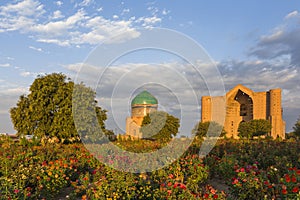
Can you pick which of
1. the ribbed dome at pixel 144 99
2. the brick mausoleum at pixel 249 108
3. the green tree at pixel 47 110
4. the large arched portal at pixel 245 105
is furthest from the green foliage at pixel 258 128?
the green tree at pixel 47 110

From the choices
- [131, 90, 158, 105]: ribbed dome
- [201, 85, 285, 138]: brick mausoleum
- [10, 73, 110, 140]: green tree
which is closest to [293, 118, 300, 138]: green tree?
[201, 85, 285, 138]: brick mausoleum

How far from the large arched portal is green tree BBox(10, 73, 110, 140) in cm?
3044

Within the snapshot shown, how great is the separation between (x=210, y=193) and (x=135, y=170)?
2.72m

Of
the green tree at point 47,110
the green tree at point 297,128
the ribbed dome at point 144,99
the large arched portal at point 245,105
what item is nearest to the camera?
the green tree at point 47,110

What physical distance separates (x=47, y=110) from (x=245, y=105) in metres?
33.0

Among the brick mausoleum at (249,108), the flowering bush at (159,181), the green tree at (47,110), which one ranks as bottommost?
the flowering bush at (159,181)

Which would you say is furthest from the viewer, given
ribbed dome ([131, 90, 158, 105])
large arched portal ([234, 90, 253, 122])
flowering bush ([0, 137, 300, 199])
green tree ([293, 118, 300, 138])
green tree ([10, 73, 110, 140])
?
large arched portal ([234, 90, 253, 122])

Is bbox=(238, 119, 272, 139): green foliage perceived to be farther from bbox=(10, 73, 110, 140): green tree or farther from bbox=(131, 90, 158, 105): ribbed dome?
bbox=(10, 73, 110, 140): green tree

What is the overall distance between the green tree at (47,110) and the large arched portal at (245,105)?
99.9 feet

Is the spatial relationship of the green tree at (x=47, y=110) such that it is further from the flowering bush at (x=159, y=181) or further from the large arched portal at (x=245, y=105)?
the large arched portal at (x=245, y=105)

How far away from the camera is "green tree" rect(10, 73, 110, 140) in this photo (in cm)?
1625

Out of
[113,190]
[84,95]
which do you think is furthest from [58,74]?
[113,190]

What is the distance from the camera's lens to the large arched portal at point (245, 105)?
4219 cm

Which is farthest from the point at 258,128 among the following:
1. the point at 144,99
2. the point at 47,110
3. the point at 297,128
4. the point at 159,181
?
the point at 159,181
